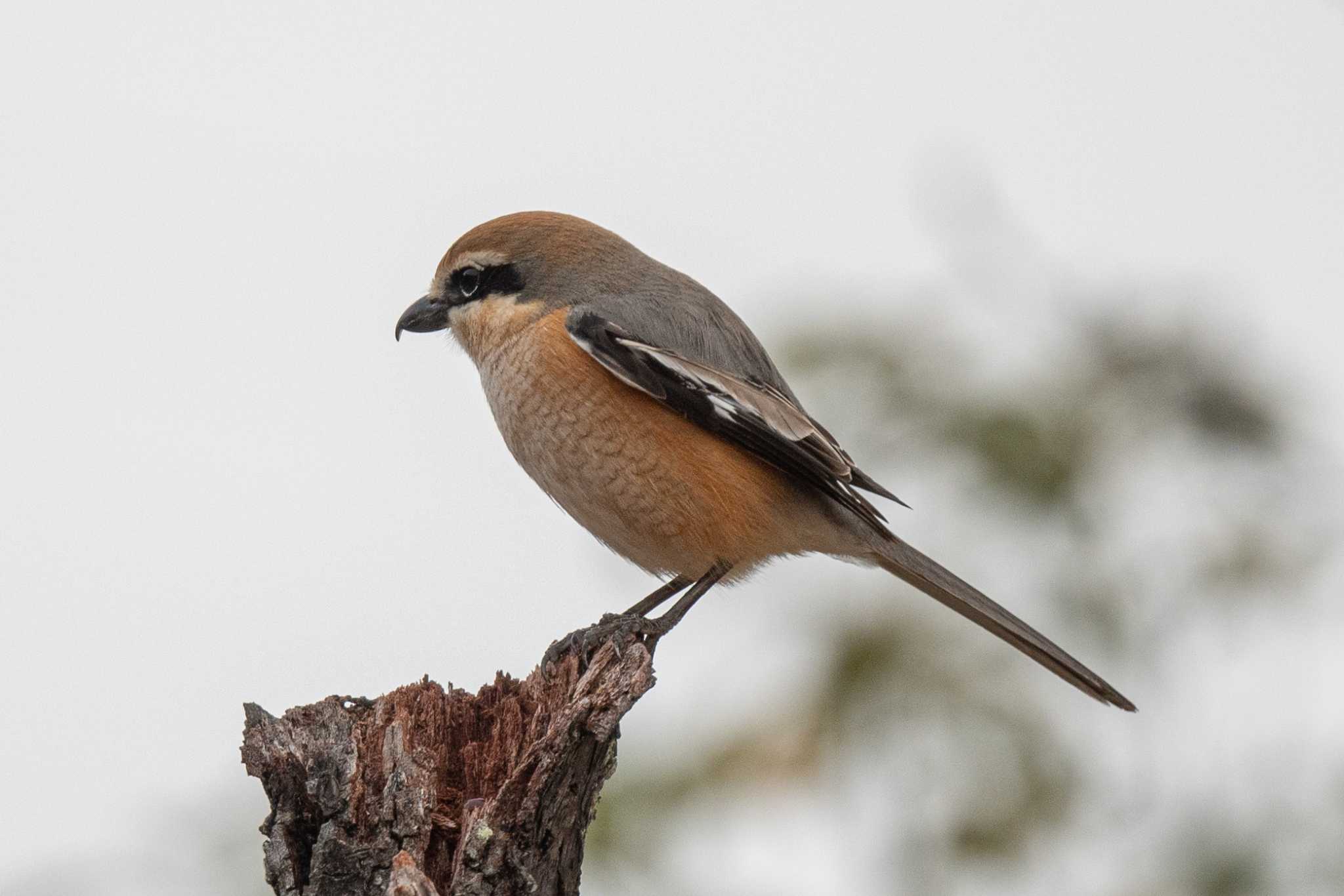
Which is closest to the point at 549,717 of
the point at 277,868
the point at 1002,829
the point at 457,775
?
the point at 457,775

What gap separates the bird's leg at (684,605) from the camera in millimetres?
4699

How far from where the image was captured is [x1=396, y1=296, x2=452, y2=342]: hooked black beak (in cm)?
544

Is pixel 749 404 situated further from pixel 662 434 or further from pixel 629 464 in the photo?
pixel 629 464

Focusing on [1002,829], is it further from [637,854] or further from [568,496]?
[568,496]

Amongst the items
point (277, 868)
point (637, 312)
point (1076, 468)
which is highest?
point (637, 312)

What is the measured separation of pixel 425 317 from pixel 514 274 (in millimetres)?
408

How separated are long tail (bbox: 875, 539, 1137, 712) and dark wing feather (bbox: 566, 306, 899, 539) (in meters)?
0.32

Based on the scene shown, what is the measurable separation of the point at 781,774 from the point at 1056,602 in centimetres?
108

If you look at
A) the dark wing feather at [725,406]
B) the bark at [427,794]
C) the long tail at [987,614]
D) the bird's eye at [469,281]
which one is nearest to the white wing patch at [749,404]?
the dark wing feather at [725,406]

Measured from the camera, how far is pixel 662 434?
4719 millimetres

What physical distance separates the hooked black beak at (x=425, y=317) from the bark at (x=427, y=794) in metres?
2.10

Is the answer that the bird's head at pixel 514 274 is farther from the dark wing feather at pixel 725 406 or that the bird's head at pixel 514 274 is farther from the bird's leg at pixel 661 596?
the bird's leg at pixel 661 596

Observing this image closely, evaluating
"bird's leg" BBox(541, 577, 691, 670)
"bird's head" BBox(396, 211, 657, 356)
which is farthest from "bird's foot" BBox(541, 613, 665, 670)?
"bird's head" BBox(396, 211, 657, 356)

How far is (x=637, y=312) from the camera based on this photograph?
502 cm
